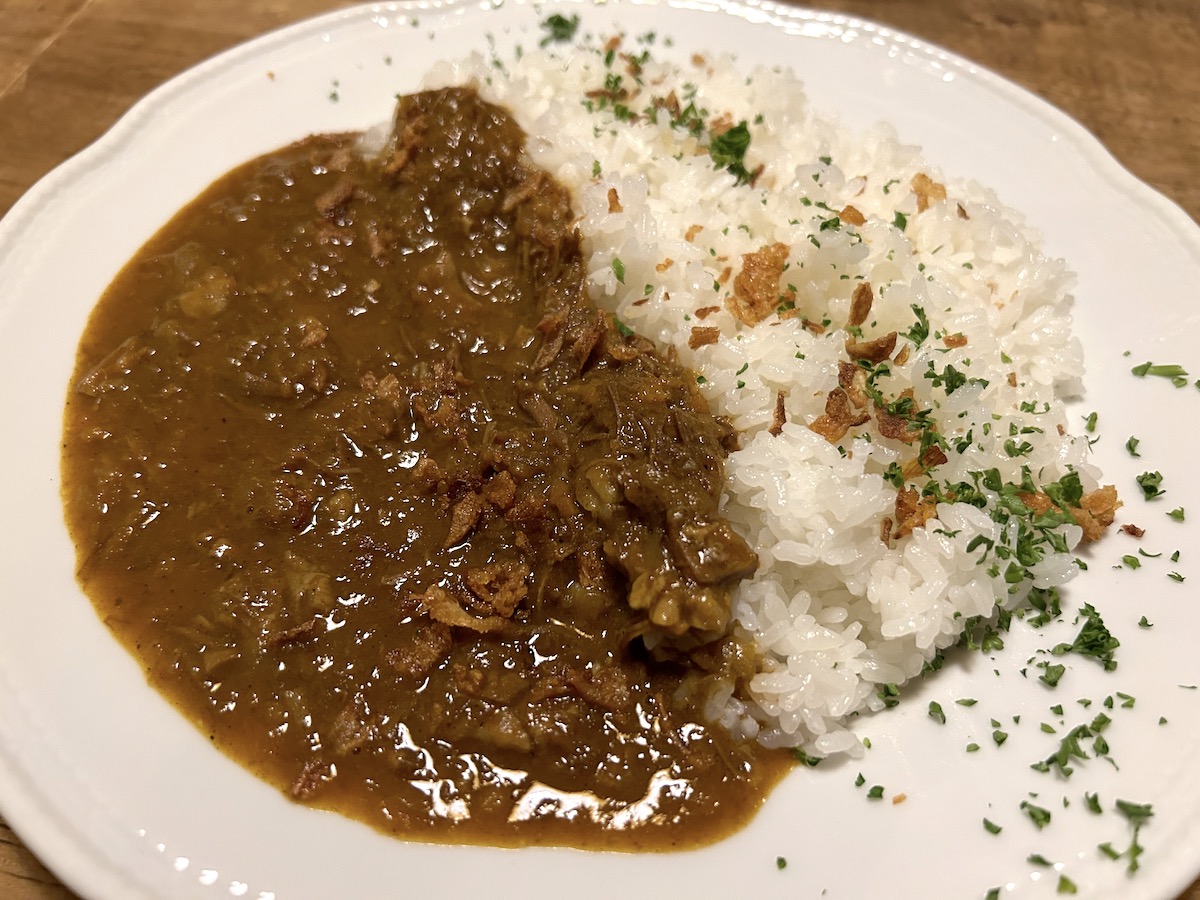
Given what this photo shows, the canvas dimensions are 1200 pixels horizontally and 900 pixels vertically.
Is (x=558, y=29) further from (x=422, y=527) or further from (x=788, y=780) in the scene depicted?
(x=788, y=780)

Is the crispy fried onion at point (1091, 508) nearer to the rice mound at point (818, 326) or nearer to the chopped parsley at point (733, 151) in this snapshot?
the rice mound at point (818, 326)

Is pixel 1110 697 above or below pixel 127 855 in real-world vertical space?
above

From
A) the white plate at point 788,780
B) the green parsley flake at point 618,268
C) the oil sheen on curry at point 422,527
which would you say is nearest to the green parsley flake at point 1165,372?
the white plate at point 788,780

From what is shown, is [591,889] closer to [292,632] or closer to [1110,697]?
[292,632]

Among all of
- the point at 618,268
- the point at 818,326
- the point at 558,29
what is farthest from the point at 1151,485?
the point at 558,29

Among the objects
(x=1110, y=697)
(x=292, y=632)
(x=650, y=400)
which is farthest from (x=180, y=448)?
(x=1110, y=697)
